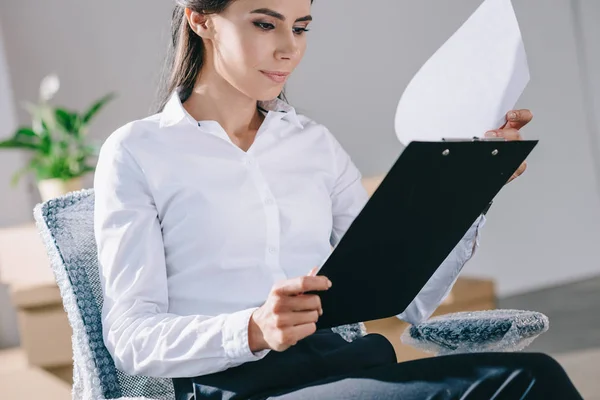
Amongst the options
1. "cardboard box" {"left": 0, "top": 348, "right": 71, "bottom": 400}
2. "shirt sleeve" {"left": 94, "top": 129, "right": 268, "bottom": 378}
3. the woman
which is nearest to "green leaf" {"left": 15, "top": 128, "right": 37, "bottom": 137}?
"cardboard box" {"left": 0, "top": 348, "right": 71, "bottom": 400}

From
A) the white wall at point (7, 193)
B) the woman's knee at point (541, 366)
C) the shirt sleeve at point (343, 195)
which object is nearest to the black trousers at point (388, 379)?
the woman's knee at point (541, 366)

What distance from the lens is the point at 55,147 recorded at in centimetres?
305

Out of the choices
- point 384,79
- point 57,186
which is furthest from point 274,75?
point 384,79

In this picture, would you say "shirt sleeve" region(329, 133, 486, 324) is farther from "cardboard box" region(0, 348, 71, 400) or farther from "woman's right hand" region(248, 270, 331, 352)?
"cardboard box" region(0, 348, 71, 400)

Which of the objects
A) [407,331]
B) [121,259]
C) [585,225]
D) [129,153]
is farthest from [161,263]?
[585,225]

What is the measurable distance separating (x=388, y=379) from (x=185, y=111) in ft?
1.70

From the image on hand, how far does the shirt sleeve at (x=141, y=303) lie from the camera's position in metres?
1.10

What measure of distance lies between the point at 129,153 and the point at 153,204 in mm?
80

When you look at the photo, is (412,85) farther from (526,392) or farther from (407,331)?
(526,392)

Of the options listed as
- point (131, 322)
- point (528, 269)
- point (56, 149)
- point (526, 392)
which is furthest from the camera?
point (528, 269)

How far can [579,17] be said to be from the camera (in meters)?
4.41

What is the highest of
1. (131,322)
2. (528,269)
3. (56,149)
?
(131,322)

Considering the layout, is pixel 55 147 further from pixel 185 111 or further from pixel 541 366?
pixel 541 366

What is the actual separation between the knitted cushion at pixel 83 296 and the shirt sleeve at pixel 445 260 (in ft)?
1.24
